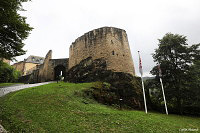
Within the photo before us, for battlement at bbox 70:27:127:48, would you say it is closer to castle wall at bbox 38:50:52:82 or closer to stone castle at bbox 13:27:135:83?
stone castle at bbox 13:27:135:83

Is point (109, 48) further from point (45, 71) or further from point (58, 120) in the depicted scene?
point (45, 71)

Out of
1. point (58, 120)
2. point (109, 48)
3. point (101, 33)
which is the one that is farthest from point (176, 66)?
point (58, 120)

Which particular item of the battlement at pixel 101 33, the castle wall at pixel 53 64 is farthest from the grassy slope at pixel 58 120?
the castle wall at pixel 53 64

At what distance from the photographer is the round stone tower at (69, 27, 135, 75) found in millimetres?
14363

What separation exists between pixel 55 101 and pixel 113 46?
32.2ft

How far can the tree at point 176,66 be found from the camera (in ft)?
42.0

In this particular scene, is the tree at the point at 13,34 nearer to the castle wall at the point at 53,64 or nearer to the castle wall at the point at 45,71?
the castle wall at the point at 53,64

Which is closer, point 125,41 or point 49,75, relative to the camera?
point 125,41

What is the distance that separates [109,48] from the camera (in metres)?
14.8

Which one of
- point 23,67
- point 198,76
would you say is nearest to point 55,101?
point 198,76

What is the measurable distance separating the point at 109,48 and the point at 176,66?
8.12 meters

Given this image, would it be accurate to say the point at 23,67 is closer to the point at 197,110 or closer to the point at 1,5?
the point at 1,5

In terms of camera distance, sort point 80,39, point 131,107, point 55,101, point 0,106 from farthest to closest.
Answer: point 80,39, point 131,107, point 55,101, point 0,106

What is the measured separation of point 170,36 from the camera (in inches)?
601
